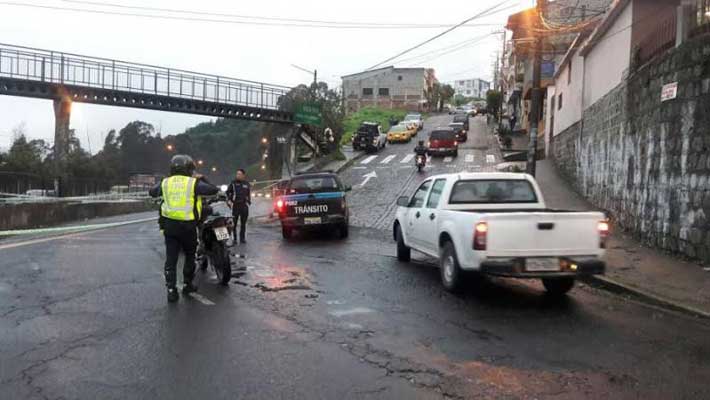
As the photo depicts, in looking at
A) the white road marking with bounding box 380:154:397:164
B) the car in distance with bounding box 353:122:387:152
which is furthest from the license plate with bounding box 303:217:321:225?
the car in distance with bounding box 353:122:387:152

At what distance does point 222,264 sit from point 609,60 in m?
13.4

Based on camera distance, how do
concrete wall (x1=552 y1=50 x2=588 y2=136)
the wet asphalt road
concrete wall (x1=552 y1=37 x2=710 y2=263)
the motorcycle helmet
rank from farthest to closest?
concrete wall (x1=552 y1=50 x2=588 y2=136) → concrete wall (x1=552 y1=37 x2=710 y2=263) → the motorcycle helmet → the wet asphalt road

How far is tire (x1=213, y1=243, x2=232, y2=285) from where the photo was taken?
28.0 ft

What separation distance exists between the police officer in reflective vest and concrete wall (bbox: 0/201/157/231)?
1423cm

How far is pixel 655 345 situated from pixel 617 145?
10.0 m

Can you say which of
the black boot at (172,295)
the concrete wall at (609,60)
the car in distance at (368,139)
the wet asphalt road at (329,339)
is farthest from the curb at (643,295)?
the car in distance at (368,139)

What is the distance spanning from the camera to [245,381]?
462 centimetres

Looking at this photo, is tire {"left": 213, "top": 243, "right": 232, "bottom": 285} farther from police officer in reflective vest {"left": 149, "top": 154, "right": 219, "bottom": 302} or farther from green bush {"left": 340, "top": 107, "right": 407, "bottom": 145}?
green bush {"left": 340, "top": 107, "right": 407, "bottom": 145}

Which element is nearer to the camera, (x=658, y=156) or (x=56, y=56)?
(x=658, y=156)

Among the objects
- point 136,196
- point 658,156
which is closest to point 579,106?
point 658,156

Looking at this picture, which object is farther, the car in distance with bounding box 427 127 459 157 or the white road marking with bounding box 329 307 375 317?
the car in distance with bounding box 427 127 459 157

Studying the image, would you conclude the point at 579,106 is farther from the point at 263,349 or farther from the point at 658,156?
the point at 263,349

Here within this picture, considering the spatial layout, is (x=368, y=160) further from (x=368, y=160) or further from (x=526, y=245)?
(x=526, y=245)

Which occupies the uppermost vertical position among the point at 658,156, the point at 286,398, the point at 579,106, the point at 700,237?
the point at 579,106
